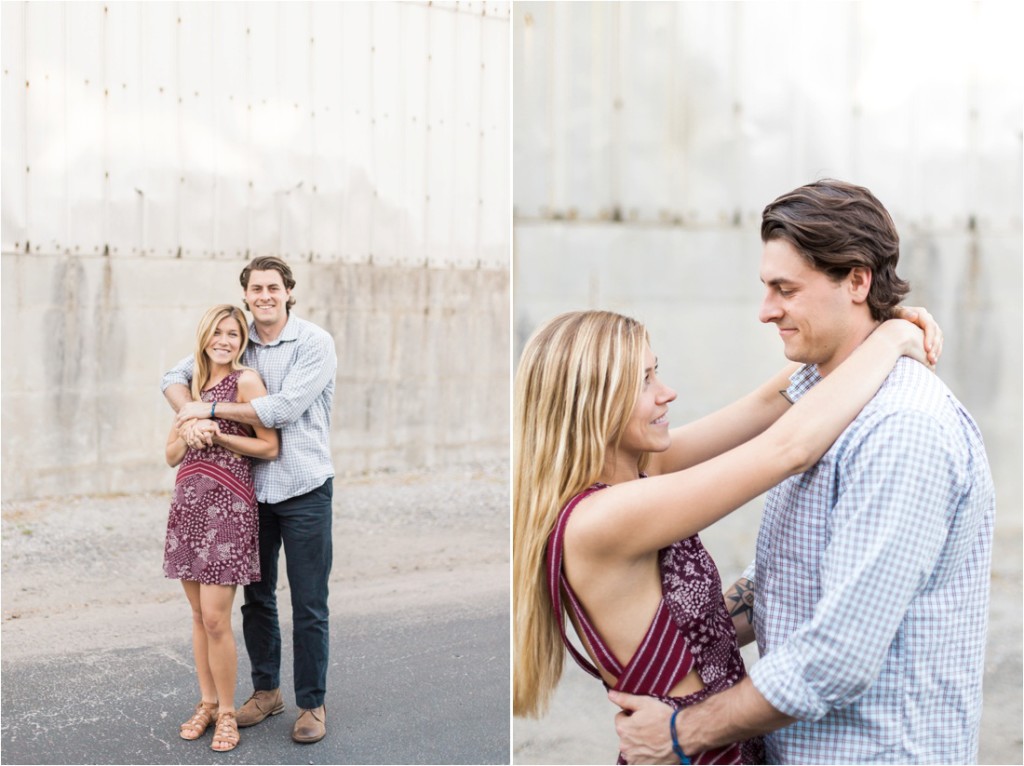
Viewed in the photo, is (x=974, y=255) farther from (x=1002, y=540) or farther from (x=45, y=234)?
(x=45, y=234)

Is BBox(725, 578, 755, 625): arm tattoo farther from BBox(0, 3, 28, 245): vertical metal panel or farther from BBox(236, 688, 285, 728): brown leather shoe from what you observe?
BBox(0, 3, 28, 245): vertical metal panel

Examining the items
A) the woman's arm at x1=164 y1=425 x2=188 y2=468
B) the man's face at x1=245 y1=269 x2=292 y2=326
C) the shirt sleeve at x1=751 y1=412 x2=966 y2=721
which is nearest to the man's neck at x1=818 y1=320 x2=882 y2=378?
the shirt sleeve at x1=751 y1=412 x2=966 y2=721

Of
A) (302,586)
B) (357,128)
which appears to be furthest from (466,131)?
(302,586)

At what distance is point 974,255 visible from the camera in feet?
13.6

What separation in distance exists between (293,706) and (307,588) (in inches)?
22.0

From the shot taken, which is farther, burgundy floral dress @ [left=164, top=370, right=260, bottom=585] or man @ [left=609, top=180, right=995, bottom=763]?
burgundy floral dress @ [left=164, top=370, right=260, bottom=585]

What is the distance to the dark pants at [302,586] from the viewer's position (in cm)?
337

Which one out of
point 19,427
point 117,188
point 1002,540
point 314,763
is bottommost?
point 314,763

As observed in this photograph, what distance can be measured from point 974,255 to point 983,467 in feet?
9.40

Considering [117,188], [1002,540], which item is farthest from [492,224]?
[1002,540]

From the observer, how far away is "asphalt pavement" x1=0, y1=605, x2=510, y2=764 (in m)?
3.22

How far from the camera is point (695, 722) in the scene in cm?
165

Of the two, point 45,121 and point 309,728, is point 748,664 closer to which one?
point 309,728

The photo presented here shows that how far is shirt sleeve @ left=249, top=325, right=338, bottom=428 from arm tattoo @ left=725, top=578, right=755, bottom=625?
1.76m
